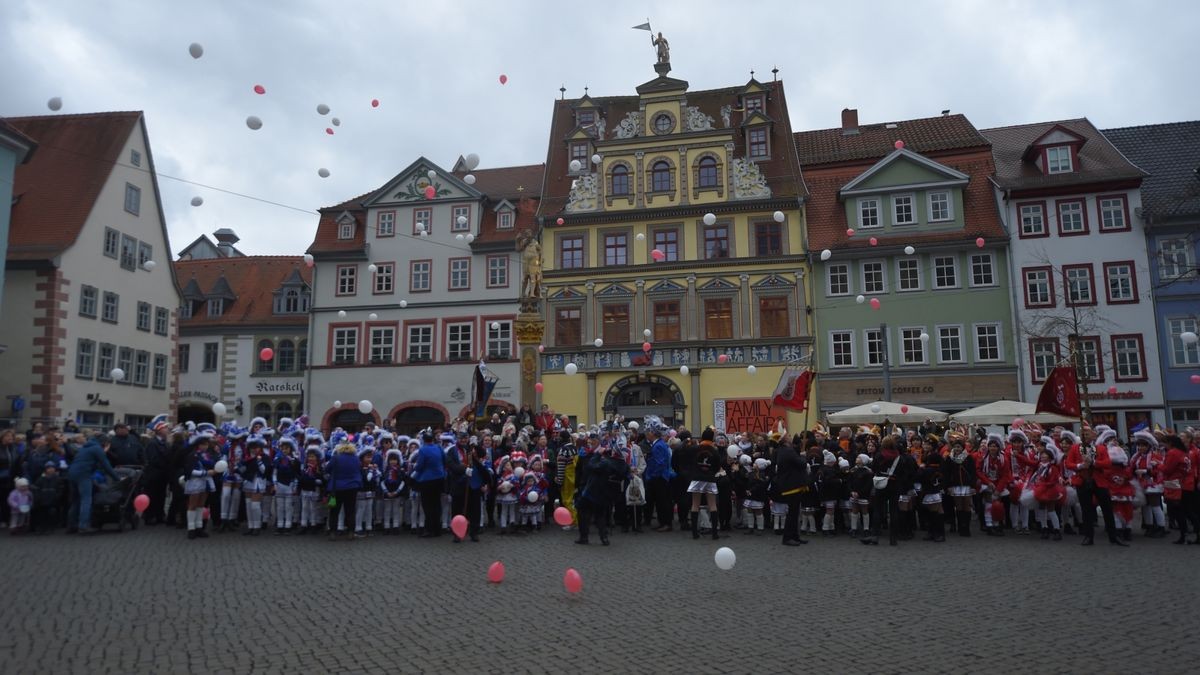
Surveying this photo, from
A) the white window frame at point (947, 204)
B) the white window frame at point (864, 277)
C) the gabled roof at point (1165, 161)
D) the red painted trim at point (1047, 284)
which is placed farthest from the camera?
the white window frame at point (947, 204)

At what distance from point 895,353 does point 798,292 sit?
4258mm

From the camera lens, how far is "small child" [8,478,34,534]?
1421 centimetres

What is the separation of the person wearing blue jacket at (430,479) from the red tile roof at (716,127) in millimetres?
23181

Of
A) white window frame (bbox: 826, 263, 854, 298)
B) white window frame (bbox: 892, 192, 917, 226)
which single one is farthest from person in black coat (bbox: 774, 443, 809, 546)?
white window frame (bbox: 892, 192, 917, 226)

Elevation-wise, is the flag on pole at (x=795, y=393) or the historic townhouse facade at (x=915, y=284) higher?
the historic townhouse facade at (x=915, y=284)

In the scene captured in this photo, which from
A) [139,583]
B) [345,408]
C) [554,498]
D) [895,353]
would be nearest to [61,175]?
[345,408]

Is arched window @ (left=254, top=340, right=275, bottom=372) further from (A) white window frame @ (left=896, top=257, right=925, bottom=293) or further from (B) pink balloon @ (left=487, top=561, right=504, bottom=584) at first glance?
(B) pink balloon @ (left=487, top=561, right=504, bottom=584)

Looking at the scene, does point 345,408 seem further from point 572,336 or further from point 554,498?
point 554,498

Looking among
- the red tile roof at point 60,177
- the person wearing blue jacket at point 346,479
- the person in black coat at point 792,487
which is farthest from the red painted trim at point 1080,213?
the red tile roof at point 60,177

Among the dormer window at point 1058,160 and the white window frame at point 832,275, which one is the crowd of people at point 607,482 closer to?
the white window frame at point 832,275

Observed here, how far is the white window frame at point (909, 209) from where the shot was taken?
33.9 m

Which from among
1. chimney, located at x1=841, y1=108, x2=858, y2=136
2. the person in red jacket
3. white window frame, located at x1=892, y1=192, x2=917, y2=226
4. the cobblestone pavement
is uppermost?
chimney, located at x1=841, y1=108, x2=858, y2=136

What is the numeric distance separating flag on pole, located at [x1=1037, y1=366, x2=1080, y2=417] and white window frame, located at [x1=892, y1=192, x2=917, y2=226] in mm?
17762

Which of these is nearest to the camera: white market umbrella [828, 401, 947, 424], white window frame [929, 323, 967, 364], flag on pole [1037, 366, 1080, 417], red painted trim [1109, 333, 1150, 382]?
flag on pole [1037, 366, 1080, 417]
